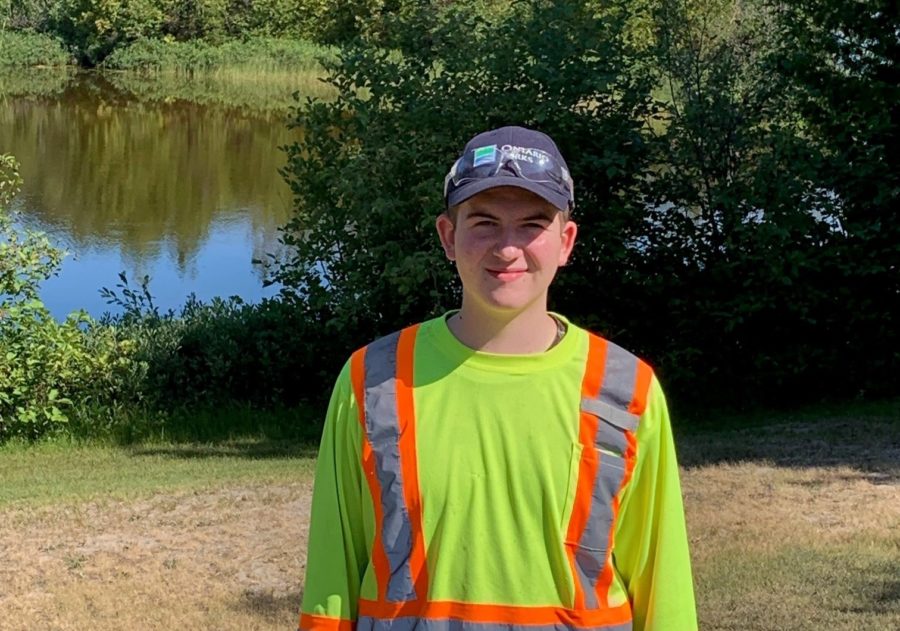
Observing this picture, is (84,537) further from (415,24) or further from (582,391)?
(415,24)

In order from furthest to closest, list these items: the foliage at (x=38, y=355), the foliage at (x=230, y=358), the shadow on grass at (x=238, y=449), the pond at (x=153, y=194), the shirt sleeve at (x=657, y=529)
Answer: the pond at (x=153, y=194) → the foliage at (x=230, y=358) → the foliage at (x=38, y=355) → the shadow on grass at (x=238, y=449) → the shirt sleeve at (x=657, y=529)

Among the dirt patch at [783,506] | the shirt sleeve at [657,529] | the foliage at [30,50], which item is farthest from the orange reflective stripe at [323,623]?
the foliage at [30,50]

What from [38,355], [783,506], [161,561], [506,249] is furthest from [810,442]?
[506,249]

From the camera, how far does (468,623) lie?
222 cm

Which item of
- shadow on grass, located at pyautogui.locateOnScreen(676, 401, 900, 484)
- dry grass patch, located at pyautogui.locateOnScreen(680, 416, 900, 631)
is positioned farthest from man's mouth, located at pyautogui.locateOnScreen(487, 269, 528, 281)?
shadow on grass, located at pyautogui.locateOnScreen(676, 401, 900, 484)

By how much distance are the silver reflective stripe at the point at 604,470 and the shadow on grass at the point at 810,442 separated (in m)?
6.80

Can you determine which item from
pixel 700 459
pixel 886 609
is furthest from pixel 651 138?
pixel 886 609

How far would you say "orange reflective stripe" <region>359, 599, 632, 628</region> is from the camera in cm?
223

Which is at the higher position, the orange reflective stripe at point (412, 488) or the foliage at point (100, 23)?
the foliage at point (100, 23)

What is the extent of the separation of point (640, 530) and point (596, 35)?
1097 centimetres

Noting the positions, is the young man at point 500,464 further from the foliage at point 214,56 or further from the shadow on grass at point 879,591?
the foliage at point 214,56

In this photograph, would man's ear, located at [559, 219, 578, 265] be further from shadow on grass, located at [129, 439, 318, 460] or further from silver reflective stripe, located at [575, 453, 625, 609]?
shadow on grass, located at [129, 439, 318, 460]

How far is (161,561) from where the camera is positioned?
7332mm

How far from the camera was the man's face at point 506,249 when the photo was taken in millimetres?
2289
